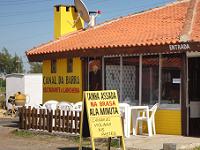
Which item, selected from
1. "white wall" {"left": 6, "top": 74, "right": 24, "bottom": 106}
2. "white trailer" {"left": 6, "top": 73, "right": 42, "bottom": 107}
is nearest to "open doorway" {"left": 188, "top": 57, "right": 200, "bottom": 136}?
"white trailer" {"left": 6, "top": 73, "right": 42, "bottom": 107}

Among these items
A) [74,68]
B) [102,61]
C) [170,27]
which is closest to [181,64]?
[170,27]

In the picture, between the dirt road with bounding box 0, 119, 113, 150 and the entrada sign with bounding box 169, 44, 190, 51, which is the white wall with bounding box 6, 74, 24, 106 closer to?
the dirt road with bounding box 0, 119, 113, 150

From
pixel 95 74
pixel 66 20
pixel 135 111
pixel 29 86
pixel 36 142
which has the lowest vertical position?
pixel 36 142

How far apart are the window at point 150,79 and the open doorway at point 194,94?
3.66 feet

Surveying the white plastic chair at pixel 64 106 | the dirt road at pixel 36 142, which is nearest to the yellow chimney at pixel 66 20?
the white plastic chair at pixel 64 106

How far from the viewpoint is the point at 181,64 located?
15.1 m

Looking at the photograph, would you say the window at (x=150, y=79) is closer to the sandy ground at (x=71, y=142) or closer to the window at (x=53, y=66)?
the sandy ground at (x=71, y=142)

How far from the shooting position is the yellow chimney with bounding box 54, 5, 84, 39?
75.9 feet

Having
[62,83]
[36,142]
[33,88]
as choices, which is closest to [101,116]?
[36,142]

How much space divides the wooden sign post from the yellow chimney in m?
11.9

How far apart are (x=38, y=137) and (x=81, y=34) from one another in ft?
20.5

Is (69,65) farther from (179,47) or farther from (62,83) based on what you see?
(179,47)

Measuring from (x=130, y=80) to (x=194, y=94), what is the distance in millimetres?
2346

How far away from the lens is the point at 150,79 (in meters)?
16.1
